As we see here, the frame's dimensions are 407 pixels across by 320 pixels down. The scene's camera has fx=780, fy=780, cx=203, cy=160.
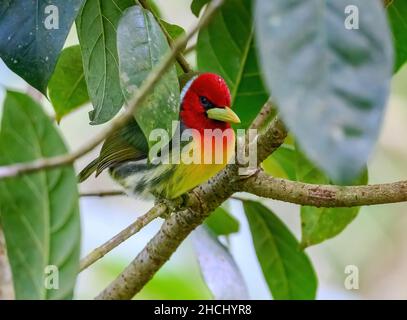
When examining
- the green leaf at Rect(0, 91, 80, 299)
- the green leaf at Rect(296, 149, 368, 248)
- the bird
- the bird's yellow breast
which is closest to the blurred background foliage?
the bird

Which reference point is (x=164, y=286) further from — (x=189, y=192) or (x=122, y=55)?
(x=122, y=55)

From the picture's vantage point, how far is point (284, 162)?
2.18m

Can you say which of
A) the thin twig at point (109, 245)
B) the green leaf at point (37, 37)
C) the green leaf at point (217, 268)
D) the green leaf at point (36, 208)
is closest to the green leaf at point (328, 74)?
the green leaf at point (36, 208)

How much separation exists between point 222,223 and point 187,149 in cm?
32

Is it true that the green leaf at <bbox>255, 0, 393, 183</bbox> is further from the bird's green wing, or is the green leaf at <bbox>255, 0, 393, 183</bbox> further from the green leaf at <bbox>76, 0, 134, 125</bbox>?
the bird's green wing

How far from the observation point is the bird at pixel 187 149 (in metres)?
2.06

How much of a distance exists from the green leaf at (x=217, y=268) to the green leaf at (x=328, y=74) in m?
1.19

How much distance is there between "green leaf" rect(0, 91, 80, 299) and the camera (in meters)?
1.11

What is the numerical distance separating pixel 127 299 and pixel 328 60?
1.22 m

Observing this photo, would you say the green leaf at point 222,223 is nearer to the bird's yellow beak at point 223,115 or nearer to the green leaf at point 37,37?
the bird's yellow beak at point 223,115

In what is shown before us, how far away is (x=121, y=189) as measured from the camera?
7.54 feet

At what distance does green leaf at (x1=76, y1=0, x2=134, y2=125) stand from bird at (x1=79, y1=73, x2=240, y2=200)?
437mm

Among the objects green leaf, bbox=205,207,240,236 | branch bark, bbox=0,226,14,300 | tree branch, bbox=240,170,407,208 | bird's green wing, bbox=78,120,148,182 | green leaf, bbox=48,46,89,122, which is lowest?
branch bark, bbox=0,226,14,300

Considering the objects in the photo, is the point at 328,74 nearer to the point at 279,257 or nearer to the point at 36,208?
the point at 36,208
